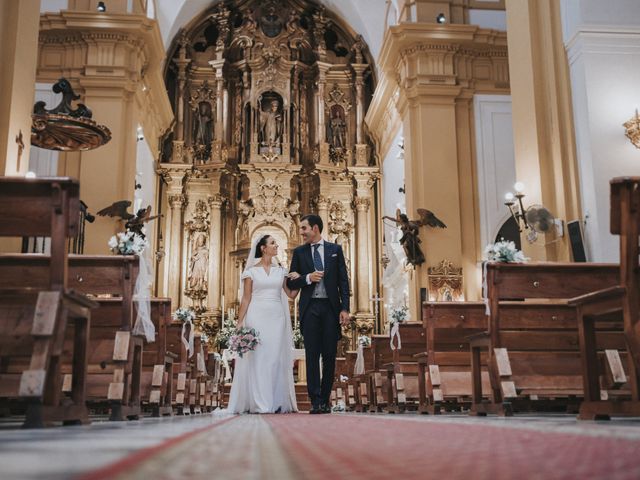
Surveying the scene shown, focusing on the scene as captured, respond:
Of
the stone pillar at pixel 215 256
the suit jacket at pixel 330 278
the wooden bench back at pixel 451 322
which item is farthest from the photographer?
the stone pillar at pixel 215 256

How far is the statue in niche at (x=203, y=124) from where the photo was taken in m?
19.5

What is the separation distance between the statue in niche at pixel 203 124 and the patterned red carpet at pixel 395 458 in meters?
17.6

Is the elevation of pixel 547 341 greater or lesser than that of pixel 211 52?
lesser

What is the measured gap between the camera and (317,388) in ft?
20.1

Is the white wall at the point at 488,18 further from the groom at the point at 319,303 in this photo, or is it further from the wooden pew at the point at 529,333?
the wooden pew at the point at 529,333

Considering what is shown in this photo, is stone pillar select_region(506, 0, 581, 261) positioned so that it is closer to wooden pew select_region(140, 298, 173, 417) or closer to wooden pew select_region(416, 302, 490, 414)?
wooden pew select_region(416, 302, 490, 414)

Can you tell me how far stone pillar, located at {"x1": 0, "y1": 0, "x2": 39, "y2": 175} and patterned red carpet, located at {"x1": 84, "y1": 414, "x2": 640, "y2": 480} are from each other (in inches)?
231

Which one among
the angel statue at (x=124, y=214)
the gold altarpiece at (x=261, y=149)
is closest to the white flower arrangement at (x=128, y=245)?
the angel statue at (x=124, y=214)

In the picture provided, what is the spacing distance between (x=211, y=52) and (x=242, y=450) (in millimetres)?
19400

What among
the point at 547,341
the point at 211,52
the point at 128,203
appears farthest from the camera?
the point at 211,52

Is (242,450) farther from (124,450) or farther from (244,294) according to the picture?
(244,294)

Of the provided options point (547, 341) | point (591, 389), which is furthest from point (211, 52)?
point (591, 389)

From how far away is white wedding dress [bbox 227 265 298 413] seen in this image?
22.0 ft

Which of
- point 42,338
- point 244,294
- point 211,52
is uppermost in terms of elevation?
point 211,52
